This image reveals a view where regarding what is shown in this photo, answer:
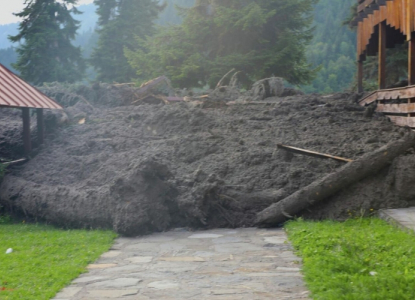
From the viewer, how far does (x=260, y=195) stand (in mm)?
7949

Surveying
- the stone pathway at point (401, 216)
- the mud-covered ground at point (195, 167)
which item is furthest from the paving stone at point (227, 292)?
the mud-covered ground at point (195, 167)

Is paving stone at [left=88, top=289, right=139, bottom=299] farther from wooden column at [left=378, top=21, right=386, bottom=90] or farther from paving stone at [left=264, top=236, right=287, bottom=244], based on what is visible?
wooden column at [left=378, top=21, right=386, bottom=90]

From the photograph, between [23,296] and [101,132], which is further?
[101,132]

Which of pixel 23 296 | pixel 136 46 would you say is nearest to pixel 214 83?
pixel 136 46

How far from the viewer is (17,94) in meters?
9.58

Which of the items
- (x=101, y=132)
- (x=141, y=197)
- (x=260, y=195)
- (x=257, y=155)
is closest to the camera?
(x=141, y=197)

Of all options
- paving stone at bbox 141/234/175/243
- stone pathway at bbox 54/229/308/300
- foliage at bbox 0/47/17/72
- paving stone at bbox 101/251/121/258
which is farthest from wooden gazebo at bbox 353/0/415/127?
foliage at bbox 0/47/17/72

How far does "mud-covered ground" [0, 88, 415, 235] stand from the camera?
7.52 metres

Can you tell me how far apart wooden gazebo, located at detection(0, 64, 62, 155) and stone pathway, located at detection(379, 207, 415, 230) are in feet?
20.7

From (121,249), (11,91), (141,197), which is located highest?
(11,91)

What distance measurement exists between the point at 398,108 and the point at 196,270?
6892 mm

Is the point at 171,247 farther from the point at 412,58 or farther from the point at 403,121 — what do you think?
the point at 412,58

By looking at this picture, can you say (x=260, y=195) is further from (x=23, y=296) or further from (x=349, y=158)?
(x=23, y=296)

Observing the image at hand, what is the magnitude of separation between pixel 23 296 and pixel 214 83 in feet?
78.0
